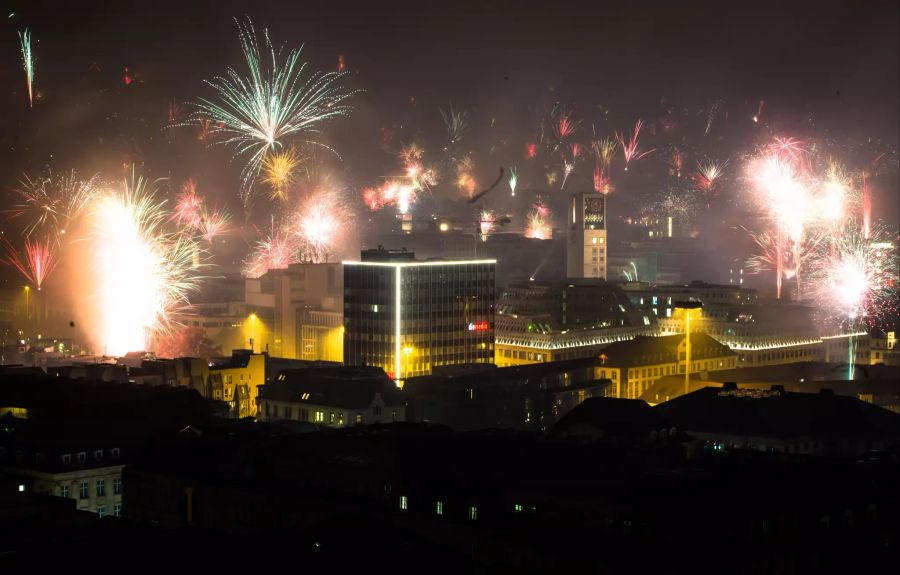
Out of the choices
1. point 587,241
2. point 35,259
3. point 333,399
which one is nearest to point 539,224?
point 587,241

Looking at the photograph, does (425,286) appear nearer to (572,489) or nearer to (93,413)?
(93,413)

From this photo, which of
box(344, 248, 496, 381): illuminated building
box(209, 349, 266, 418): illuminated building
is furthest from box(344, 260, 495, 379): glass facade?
box(209, 349, 266, 418): illuminated building

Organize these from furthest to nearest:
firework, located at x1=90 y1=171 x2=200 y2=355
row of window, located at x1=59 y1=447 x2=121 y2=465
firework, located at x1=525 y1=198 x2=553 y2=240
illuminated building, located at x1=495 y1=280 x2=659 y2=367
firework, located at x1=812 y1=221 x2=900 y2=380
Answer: firework, located at x1=525 y1=198 x2=553 y2=240
firework, located at x1=812 y1=221 x2=900 y2=380
illuminated building, located at x1=495 y1=280 x2=659 y2=367
firework, located at x1=90 y1=171 x2=200 y2=355
row of window, located at x1=59 y1=447 x2=121 y2=465

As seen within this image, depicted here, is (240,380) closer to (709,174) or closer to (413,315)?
Answer: (413,315)

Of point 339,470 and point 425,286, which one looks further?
point 425,286

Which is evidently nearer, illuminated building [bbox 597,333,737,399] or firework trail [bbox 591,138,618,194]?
illuminated building [bbox 597,333,737,399]

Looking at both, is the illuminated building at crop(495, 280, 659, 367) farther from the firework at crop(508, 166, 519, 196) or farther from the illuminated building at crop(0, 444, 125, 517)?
the illuminated building at crop(0, 444, 125, 517)

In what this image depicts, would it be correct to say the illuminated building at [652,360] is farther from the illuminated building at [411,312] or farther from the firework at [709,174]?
the firework at [709,174]

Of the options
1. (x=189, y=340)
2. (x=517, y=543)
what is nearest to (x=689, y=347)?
(x=189, y=340)
